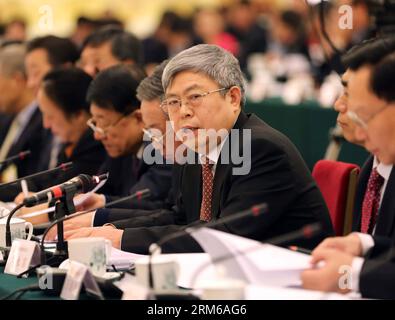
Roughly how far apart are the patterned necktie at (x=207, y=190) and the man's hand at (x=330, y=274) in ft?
2.55

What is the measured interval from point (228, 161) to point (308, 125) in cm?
351

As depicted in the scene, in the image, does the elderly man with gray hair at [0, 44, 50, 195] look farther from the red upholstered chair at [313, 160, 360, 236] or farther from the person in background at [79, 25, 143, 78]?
the red upholstered chair at [313, 160, 360, 236]

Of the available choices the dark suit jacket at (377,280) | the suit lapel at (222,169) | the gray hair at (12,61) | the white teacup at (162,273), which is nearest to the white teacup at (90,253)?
the white teacup at (162,273)

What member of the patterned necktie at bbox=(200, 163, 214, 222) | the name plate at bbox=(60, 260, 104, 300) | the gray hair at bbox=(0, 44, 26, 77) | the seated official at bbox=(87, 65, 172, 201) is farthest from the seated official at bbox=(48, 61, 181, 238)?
the gray hair at bbox=(0, 44, 26, 77)

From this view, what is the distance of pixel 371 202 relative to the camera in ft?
9.34

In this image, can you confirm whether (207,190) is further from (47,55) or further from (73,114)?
(47,55)

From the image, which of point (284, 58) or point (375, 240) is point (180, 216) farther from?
point (284, 58)

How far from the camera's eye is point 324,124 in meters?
6.20

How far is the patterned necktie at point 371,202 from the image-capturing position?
283 cm

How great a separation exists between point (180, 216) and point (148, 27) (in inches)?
453

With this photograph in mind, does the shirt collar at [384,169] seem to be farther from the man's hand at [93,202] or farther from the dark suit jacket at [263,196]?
the man's hand at [93,202]

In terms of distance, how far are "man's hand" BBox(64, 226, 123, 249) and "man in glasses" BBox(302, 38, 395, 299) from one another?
2.61 feet

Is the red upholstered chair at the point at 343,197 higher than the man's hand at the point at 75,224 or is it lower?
higher

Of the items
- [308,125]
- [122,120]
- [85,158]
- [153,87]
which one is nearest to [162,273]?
[153,87]
